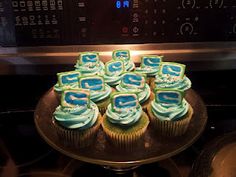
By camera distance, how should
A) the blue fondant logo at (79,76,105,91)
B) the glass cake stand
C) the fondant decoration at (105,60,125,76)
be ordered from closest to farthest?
the glass cake stand
the blue fondant logo at (79,76,105,91)
the fondant decoration at (105,60,125,76)

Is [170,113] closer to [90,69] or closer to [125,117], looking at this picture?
[125,117]

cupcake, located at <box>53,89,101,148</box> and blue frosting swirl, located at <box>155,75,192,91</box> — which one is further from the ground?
blue frosting swirl, located at <box>155,75,192,91</box>

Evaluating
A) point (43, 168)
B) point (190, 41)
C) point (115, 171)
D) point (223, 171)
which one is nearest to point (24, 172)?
point (43, 168)

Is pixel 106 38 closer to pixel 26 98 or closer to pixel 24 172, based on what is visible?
pixel 26 98

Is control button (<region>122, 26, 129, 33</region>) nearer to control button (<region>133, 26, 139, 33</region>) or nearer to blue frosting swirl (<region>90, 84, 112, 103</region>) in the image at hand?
control button (<region>133, 26, 139, 33</region>)

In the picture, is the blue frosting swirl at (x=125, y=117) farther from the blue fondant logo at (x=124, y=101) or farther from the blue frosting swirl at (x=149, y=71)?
the blue frosting swirl at (x=149, y=71)

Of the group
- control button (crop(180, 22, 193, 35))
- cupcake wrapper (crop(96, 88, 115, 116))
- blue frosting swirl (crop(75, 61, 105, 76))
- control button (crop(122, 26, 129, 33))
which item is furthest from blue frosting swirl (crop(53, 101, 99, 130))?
control button (crop(180, 22, 193, 35))

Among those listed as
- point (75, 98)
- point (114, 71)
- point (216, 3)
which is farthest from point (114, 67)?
point (216, 3)
